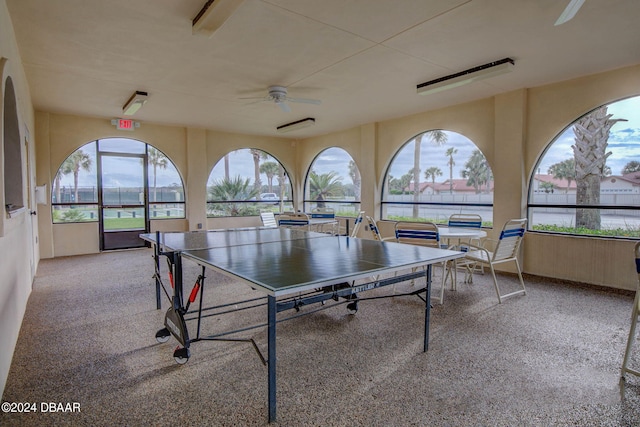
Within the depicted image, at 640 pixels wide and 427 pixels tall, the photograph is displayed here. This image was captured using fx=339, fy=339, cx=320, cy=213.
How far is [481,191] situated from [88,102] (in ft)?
21.9

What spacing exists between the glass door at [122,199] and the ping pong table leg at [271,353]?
6629 millimetres

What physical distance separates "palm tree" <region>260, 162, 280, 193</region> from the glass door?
2.86 m

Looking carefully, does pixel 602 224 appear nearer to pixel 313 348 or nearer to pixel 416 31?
pixel 416 31

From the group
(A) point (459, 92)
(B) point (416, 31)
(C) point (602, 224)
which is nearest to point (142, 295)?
(B) point (416, 31)

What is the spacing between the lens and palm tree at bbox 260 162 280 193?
905 cm

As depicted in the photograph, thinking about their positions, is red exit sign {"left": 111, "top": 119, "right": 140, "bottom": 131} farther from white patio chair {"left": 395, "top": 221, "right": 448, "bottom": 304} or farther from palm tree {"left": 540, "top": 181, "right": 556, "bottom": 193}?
palm tree {"left": 540, "top": 181, "right": 556, "bottom": 193}

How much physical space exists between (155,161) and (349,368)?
22.2ft

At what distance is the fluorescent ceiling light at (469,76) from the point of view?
12.4 feet

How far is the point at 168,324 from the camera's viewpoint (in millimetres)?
2516

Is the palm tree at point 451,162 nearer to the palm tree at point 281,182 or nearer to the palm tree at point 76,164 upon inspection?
the palm tree at point 281,182

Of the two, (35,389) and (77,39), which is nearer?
(35,389)

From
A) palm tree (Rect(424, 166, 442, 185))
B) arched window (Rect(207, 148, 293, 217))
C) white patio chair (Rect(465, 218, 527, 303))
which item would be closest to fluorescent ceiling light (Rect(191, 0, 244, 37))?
white patio chair (Rect(465, 218, 527, 303))

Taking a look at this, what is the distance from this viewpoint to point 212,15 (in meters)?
2.63

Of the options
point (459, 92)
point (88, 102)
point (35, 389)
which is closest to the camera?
point (35, 389)
